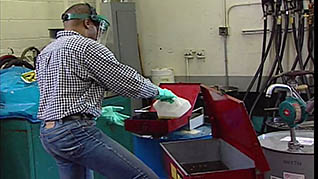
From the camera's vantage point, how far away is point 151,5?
427 centimetres

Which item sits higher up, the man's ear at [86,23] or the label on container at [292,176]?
the man's ear at [86,23]

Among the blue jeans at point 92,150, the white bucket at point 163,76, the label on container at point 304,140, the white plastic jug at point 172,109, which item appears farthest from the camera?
the white bucket at point 163,76

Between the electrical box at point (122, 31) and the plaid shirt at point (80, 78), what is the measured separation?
168 centimetres

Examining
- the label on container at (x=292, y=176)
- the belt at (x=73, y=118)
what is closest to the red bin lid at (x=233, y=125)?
the label on container at (x=292, y=176)

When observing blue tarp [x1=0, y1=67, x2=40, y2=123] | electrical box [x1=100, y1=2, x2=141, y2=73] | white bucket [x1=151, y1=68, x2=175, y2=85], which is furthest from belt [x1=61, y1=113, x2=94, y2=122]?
white bucket [x1=151, y1=68, x2=175, y2=85]

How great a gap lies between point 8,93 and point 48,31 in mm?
1051

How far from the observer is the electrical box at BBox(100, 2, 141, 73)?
3818 mm

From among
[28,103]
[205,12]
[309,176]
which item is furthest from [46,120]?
[205,12]

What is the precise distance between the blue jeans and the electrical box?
177 centimetres

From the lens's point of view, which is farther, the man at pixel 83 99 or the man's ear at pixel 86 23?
the man's ear at pixel 86 23

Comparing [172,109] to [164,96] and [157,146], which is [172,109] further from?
[157,146]

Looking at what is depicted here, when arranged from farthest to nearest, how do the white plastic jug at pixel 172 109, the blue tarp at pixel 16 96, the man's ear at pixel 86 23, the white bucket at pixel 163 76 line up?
1. the white bucket at pixel 163 76
2. the blue tarp at pixel 16 96
3. the white plastic jug at pixel 172 109
4. the man's ear at pixel 86 23

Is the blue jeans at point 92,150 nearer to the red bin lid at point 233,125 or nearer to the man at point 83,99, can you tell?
the man at point 83,99

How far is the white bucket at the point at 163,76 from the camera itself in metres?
4.11
